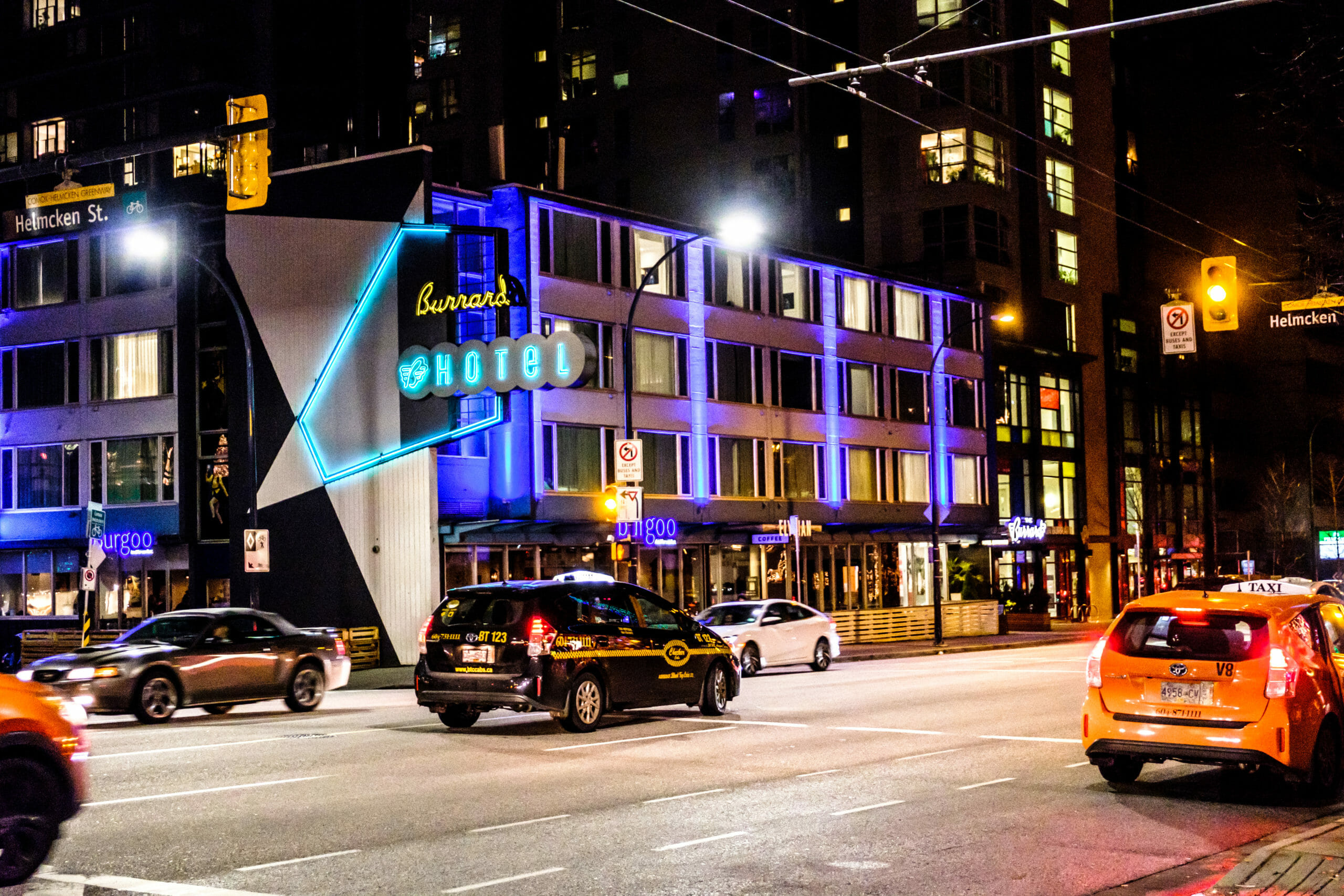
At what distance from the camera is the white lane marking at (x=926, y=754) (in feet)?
48.9

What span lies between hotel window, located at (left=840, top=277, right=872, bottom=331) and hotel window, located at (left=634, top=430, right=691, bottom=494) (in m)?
10.1

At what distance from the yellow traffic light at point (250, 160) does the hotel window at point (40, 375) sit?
2444 cm

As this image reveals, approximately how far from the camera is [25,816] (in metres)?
8.62

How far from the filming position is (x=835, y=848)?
1010cm

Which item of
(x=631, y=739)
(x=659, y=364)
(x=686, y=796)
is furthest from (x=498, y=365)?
(x=686, y=796)

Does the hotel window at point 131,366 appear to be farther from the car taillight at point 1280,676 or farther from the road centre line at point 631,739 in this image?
the car taillight at point 1280,676

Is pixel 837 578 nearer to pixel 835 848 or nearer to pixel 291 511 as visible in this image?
pixel 291 511

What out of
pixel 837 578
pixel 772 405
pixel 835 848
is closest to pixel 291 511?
pixel 772 405

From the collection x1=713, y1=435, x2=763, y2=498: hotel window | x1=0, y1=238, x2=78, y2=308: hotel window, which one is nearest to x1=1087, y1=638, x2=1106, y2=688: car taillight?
x1=713, y1=435, x2=763, y2=498: hotel window

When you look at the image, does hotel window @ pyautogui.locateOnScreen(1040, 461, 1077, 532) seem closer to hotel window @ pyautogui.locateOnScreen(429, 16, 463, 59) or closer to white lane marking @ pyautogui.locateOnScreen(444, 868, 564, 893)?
hotel window @ pyautogui.locateOnScreen(429, 16, 463, 59)

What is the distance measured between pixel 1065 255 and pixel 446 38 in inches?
1271

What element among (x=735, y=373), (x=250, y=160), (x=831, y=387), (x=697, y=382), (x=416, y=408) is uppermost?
(x=250, y=160)

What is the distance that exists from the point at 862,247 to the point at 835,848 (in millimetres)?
58138

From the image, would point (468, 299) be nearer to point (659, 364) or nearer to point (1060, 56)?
point (659, 364)
